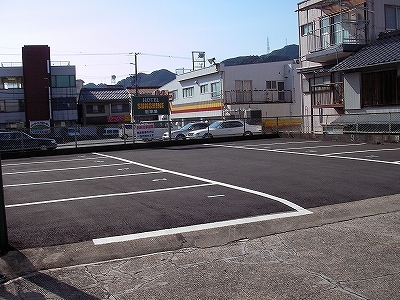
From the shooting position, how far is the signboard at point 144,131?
26781 mm

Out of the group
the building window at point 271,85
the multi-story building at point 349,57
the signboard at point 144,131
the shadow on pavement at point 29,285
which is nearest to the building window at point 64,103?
the building window at point 271,85

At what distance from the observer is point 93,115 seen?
6550cm

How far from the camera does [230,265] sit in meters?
5.67

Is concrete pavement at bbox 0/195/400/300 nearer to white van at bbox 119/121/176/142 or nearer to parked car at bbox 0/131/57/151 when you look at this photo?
parked car at bbox 0/131/57/151

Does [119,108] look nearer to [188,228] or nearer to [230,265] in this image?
[188,228]

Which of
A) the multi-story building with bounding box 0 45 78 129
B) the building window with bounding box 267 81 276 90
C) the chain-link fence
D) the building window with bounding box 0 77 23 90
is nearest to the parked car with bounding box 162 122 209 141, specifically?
the chain-link fence

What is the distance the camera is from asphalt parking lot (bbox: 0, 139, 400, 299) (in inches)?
223

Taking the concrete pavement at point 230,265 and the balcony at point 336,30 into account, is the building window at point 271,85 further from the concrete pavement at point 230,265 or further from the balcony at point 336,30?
the concrete pavement at point 230,265

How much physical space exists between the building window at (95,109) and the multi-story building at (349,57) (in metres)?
39.9

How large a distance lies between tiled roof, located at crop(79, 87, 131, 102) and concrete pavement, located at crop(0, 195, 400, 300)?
60383 millimetres

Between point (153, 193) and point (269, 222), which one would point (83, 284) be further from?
point (153, 193)

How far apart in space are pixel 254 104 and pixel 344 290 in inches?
1610

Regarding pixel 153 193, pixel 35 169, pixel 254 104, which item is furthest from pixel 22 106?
pixel 153 193

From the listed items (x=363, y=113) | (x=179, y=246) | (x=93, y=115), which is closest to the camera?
(x=179, y=246)
